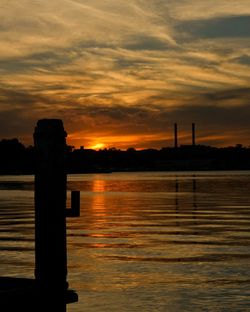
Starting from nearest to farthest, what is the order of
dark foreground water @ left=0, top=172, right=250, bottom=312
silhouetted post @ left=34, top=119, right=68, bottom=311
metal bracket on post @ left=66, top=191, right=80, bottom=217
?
1. silhouetted post @ left=34, top=119, right=68, bottom=311
2. metal bracket on post @ left=66, top=191, right=80, bottom=217
3. dark foreground water @ left=0, top=172, right=250, bottom=312

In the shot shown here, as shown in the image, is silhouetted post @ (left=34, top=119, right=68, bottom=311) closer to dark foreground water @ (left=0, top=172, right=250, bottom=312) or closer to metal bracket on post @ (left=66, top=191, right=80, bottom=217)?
metal bracket on post @ (left=66, top=191, right=80, bottom=217)

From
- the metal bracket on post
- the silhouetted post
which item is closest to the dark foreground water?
the metal bracket on post

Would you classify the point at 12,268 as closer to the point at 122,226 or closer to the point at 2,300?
the point at 2,300

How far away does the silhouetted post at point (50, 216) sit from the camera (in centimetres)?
1215

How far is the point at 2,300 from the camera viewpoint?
36.8 feet

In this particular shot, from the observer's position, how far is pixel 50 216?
478 inches

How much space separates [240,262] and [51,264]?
10878 millimetres

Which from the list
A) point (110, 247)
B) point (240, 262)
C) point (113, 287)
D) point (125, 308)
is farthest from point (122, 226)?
point (125, 308)

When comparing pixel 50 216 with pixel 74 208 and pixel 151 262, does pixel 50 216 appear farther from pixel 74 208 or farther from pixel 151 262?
pixel 151 262

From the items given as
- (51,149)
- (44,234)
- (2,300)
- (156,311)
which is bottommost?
(156,311)

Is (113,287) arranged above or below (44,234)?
below

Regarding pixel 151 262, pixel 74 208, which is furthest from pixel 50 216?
pixel 151 262

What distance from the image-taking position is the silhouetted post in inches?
478

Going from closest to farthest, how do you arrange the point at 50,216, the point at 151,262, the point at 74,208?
the point at 50,216, the point at 74,208, the point at 151,262
